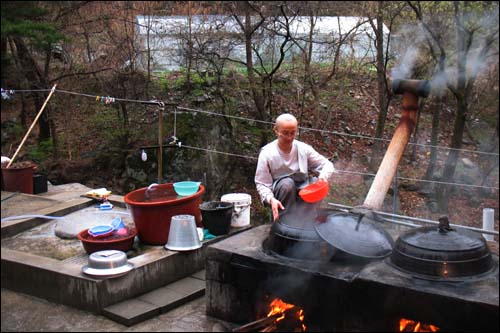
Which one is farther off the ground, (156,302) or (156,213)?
(156,213)

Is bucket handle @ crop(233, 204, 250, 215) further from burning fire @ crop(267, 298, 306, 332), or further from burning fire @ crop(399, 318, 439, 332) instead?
burning fire @ crop(399, 318, 439, 332)

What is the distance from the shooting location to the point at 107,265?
4359mm

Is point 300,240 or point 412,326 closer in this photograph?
point 412,326

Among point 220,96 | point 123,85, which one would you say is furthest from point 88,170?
point 220,96

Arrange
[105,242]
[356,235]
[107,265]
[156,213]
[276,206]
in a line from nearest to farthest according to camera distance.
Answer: [356,235]
[276,206]
[107,265]
[105,242]
[156,213]

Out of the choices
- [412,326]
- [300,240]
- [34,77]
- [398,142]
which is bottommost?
[412,326]

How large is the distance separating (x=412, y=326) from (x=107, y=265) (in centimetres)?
261

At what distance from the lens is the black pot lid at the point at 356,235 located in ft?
12.3

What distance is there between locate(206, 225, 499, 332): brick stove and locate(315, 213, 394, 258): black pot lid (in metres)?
0.07

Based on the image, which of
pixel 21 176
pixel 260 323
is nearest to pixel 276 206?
pixel 260 323

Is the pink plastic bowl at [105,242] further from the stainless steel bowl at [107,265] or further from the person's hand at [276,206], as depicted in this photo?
the person's hand at [276,206]

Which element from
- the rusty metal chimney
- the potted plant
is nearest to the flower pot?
the potted plant

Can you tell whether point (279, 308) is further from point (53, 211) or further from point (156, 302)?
point (53, 211)

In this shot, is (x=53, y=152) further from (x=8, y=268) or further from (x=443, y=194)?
(x=443, y=194)
